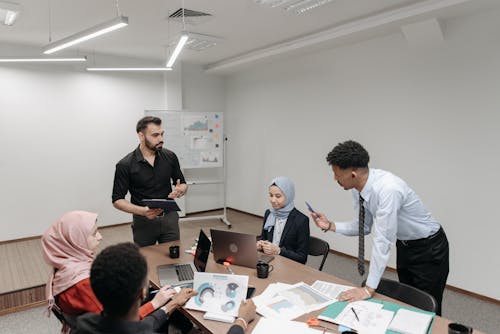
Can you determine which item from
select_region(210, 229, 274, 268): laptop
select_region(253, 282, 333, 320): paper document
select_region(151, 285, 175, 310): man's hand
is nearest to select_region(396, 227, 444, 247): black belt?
select_region(253, 282, 333, 320): paper document

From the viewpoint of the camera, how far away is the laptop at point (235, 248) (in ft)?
6.85

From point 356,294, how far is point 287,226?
2.81 ft

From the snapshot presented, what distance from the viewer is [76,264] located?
1635 mm

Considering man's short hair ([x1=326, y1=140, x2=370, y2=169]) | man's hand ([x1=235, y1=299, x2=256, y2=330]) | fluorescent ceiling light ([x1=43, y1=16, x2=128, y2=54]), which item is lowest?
man's hand ([x1=235, y1=299, x2=256, y2=330])

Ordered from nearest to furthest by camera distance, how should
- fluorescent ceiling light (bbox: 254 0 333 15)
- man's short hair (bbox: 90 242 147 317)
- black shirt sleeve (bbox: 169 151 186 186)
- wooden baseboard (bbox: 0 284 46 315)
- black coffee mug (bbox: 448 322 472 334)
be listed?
man's short hair (bbox: 90 242 147 317)
black coffee mug (bbox: 448 322 472 334)
black shirt sleeve (bbox: 169 151 186 186)
fluorescent ceiling light (bbox: 254 0 333 15)
wooden baseboard (bbox: 0 284 46 315)

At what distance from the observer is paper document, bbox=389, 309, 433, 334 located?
143cm

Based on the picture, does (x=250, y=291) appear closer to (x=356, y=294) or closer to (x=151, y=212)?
(x=356, y=294)

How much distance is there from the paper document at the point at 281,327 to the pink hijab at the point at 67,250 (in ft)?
2.73

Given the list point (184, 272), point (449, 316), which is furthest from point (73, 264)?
point (449, 316)

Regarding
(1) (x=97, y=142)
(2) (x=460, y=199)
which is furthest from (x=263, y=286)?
(1) (x=97, y=142)

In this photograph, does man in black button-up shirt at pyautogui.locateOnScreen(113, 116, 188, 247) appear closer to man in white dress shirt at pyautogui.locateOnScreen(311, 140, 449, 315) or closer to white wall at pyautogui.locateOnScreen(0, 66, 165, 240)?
man in white dress shirt at pyautogui.locateOnScreen(311, 140, 449, 315)

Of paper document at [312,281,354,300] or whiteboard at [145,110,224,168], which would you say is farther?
whiteboard at [145,110,224,168]

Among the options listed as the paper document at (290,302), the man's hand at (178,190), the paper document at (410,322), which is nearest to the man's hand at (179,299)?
the paper document at (290,302)

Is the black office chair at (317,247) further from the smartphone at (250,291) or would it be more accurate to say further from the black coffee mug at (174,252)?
the black coffee mug at (174,252)
